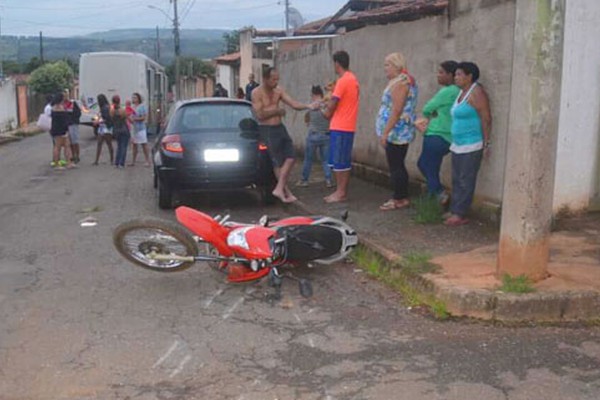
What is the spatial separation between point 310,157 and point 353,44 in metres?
2.31

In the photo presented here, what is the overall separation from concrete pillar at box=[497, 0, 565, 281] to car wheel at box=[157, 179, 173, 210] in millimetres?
5428

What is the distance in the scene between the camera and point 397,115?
828 cm

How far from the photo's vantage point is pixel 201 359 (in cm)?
465

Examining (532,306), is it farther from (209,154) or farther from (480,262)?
(209,154)

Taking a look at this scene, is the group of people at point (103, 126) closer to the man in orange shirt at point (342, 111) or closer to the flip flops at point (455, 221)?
the man in orange shirt at point (342, 111)

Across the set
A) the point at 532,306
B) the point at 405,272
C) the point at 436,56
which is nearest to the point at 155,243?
the point at 405,272

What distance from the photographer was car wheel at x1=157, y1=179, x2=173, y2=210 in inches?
390

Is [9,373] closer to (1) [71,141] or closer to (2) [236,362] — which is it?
(2) [236,362]

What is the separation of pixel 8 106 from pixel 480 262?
32.6m

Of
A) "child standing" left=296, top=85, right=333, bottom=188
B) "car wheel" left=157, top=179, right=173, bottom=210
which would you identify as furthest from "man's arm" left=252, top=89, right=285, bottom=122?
"car wheel" left=157, top=179, right=173, bottom=210

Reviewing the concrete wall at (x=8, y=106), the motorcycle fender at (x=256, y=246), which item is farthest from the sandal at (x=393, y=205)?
the concrete wall at (x=8, y=106)

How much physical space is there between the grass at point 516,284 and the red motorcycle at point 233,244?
1503mm

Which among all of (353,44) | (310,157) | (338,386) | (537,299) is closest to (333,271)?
(537,299)

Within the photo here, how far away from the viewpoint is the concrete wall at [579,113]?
733cm
